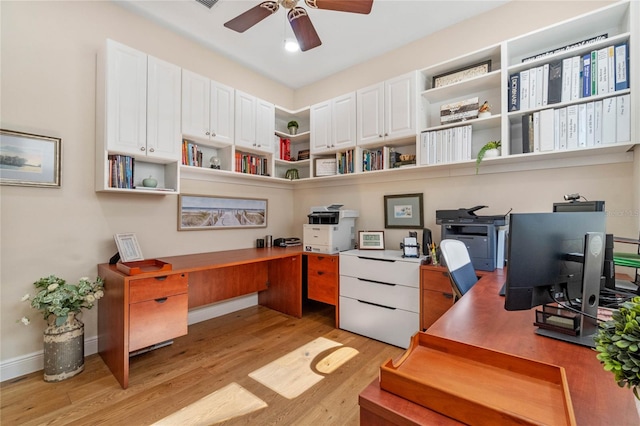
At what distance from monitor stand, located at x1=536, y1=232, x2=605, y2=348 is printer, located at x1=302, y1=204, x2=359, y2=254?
209 cm

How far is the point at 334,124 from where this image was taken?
3.24 m

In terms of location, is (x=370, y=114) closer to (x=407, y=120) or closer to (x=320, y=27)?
(x=407, y=120)

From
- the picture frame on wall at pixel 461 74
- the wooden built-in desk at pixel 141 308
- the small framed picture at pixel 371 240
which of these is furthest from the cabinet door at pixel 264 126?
the picture frame on wall at pixel 461 74

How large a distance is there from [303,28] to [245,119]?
1.34 metres

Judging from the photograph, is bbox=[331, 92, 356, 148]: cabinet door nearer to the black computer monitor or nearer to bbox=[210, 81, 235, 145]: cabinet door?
bbox=[210, 81, 235, 145]: cabinet door

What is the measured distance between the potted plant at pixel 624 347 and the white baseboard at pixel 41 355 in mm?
3128

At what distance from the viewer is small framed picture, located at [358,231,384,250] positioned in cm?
296

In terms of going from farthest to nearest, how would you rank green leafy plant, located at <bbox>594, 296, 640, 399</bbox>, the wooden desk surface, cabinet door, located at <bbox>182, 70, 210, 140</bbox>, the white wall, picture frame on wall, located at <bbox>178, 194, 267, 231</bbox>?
1. picture frame on wall, located at <bbox>178, 194, 267, 231</bbox>
2. cabinet door, located at <bbox>182, 70, 210, 140</bbox>
3. the white wall
4. the wooden desk surface
5. green leafy plant, located at <bbox>594, 296, 640, 399</bbox>

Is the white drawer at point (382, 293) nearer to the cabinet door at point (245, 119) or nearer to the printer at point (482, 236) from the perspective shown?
the printer at point (482, 236)

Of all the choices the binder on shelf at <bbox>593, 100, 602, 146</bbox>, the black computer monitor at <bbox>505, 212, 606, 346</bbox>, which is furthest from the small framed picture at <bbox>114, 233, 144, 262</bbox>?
the binder on shelf at <bbox>593, 100, 602, 146</bbox>

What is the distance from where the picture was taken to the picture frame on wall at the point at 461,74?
7.86 ft

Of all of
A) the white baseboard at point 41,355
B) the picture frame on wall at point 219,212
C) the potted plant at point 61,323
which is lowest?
the white baseboard at point 41,355

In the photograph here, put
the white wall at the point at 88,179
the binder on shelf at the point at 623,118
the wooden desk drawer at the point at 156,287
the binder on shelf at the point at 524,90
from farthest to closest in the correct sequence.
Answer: the binder on shelf at the point at 524,90 → the white wall at the point at 88,179 → the wooden desk drawer at the point at 156,287 → the binder on shelf at the point at 623,118

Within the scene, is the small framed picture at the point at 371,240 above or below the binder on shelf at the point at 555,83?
below
